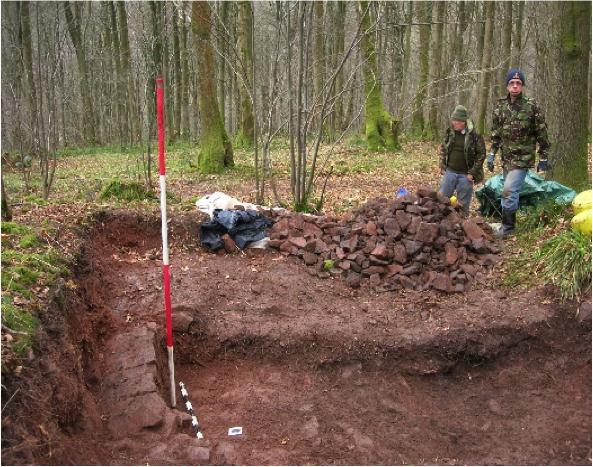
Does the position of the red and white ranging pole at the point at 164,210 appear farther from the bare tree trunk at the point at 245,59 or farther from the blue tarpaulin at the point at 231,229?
the bare tree trunk at the point at 245,59

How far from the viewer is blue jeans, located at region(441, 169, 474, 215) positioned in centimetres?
747

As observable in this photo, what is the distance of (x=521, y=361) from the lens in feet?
16.0

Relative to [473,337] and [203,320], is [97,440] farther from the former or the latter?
[473,337]

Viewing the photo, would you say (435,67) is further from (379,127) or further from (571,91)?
(571,91)

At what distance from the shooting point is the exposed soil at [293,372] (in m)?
3.61

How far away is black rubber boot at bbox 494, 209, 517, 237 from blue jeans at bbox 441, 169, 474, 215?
0.82 meters

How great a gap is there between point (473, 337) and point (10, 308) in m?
4.26

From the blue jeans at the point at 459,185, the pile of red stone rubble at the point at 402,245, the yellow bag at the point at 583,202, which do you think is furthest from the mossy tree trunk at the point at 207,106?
the yellow bag at the point at 583,202

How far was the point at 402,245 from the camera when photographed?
658cm

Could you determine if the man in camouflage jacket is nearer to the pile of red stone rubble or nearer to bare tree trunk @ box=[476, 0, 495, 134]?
the pile of red stone rubble

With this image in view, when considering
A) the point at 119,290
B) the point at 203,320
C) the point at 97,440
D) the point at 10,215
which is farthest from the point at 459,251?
the point at 10,215

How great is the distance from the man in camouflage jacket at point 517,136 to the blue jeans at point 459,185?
786 millimetres

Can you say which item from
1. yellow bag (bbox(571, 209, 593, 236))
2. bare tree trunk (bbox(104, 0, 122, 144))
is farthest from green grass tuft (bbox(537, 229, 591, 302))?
bare tree trunk (bbox(104, 0, 122, 144))

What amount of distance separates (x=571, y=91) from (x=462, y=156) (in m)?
1.71
